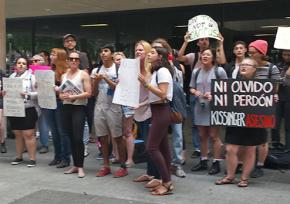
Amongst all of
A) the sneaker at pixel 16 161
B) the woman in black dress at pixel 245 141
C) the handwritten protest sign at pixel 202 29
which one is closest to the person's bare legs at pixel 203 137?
the woman in black dress at pixel 245 141

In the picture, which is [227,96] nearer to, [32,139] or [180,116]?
[180,116]

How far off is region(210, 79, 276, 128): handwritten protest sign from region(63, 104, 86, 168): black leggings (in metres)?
1.81

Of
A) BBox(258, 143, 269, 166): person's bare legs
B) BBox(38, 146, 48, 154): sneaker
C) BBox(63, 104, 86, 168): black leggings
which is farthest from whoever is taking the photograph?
BBox(38, 146, 48, 154): sneaker

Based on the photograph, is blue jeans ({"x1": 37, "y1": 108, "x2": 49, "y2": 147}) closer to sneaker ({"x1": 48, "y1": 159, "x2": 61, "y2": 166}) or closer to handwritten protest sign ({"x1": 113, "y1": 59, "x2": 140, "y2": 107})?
sneaker ({"x1": 48, "y1": 159, "x2": 61, "y2": 166})

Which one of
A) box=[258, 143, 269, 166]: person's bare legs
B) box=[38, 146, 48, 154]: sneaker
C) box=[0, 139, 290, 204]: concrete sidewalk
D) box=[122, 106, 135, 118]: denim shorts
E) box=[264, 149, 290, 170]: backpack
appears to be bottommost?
box=[0, 139, 290, 204]: concrete sidewalk

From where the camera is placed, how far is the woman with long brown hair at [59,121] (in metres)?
7.14

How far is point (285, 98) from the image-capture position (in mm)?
7102

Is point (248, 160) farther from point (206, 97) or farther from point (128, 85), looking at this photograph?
point (128, 85)

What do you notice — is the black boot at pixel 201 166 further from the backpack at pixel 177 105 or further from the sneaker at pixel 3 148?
the sneaker at pixel 3 148

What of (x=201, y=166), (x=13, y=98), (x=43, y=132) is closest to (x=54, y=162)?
(x=13, y=98)

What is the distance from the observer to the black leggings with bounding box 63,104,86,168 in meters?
6.71

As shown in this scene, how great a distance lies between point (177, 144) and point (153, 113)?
41.5 inches

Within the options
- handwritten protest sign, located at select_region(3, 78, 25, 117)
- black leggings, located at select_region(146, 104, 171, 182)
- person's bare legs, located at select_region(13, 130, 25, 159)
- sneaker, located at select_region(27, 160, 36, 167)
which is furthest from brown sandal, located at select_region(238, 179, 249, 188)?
person's bare legs, located at select_region(13, 130, 25, 159)

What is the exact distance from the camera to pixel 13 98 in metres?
7.47
